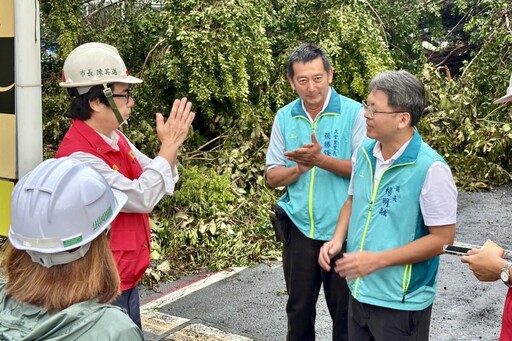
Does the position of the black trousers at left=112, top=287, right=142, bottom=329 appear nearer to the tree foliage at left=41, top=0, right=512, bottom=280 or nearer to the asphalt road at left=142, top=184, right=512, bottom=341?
the asphalt road at left=142, top=184, right=512, bottom=341

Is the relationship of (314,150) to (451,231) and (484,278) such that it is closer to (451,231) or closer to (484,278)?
(451,231)

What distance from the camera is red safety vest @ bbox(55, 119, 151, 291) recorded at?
109 inches

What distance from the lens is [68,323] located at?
1552mm

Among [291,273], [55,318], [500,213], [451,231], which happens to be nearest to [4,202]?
[291,273]

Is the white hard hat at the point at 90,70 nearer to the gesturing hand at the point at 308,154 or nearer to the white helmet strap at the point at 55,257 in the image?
the gesturing hand at the point at 308,154

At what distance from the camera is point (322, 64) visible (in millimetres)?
3373

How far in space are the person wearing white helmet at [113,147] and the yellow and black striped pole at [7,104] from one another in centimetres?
61

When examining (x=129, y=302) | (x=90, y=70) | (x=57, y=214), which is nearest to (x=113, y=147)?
(x=90, y=70)

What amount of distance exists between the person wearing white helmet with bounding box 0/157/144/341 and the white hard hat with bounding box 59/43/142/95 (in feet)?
3.76

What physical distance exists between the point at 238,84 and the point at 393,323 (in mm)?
4197

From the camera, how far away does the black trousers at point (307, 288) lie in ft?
11.0

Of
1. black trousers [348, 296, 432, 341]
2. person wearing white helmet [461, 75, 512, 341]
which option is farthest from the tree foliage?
person wearing white helmet [461, 75, 512, 341]

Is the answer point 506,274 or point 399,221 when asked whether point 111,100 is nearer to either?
point 399,221

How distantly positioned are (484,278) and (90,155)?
1799mm
